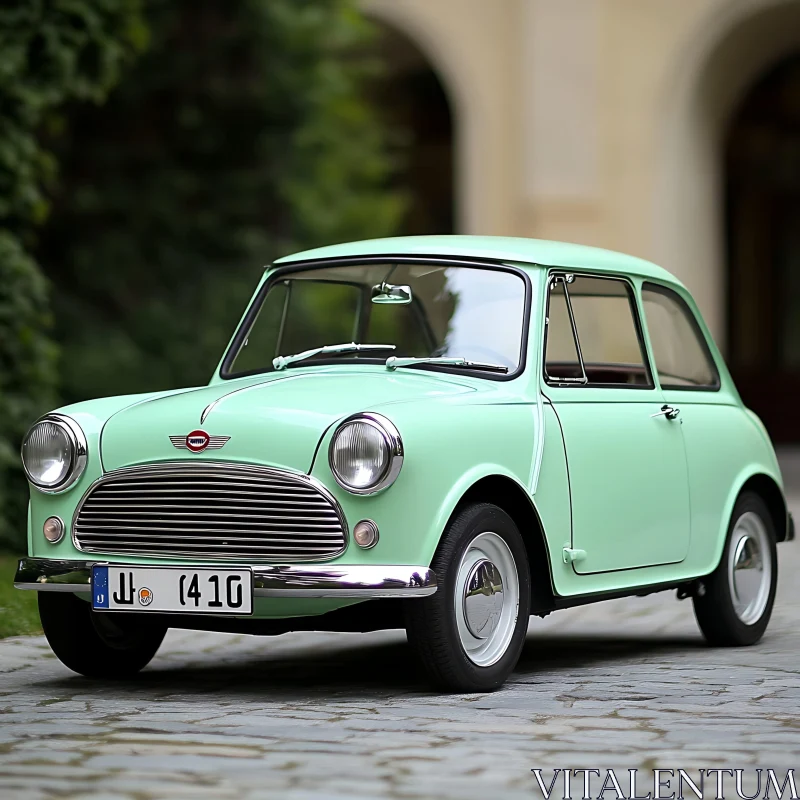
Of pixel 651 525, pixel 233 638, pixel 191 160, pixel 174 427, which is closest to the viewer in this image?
pixel 174 427

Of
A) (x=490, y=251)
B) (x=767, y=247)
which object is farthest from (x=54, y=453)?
(x=767, y=247)

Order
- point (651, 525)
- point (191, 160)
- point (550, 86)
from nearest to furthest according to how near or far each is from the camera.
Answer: point (651, 525), point (191, 160), point (550, 86)

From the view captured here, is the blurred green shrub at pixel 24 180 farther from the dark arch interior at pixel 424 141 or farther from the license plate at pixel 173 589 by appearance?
the dark arch interior at pixel 424 141

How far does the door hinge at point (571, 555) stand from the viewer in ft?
22.2

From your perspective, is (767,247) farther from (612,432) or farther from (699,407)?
(612,432)

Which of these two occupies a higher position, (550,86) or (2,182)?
(550,86)

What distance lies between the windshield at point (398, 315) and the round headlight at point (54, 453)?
110cm

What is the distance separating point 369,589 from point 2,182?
19.7 feet

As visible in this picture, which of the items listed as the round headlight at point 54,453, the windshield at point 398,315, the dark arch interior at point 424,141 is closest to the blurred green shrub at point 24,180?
the windshield at point 398,315

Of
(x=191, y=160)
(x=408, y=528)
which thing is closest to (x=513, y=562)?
(x=408, y=528)

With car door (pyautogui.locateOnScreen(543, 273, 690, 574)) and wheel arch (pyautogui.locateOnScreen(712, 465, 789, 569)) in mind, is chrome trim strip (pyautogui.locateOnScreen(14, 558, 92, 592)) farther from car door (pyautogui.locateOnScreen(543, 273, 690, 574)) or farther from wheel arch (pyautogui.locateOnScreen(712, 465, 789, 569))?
wheel arch (pyautogui.locateOnScreen(712, 465, 789, 569))

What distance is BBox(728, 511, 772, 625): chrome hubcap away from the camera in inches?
317

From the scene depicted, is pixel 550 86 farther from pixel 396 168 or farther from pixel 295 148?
pixel 396 168

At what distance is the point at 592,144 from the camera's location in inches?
815
